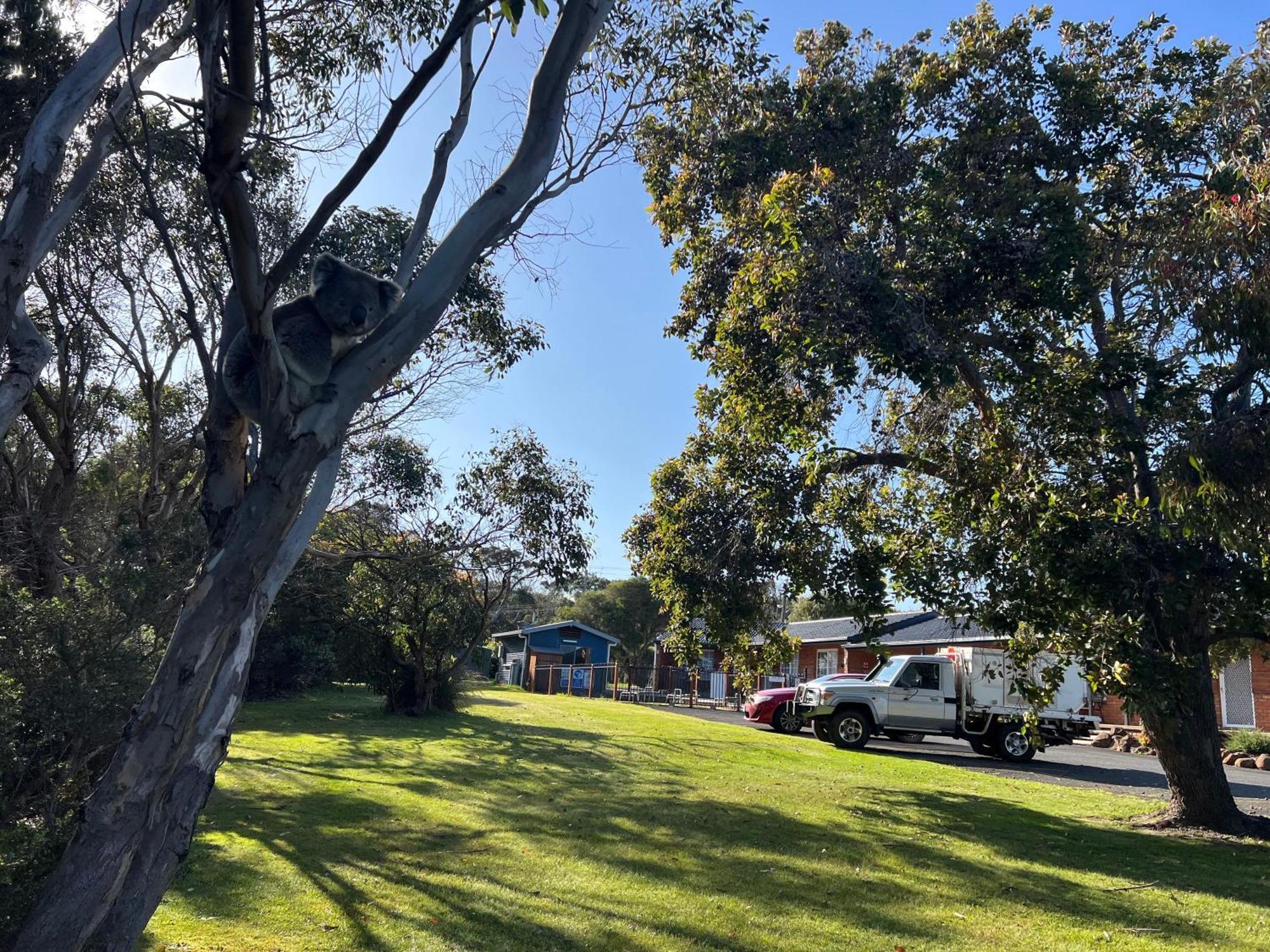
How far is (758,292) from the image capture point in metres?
8.49

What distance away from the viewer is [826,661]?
118 ft

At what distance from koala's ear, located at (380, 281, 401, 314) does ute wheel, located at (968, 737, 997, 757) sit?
1836 cm

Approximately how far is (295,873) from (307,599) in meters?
15.9

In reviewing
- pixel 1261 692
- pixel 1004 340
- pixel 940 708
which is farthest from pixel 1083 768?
pixel 1004 340

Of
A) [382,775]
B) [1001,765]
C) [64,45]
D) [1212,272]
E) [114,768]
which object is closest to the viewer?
[114,768]

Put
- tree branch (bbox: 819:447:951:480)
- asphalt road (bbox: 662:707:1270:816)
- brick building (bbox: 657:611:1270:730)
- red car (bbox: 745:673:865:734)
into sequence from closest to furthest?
tree branch (bbox: 819:447:951:480), asphalt road (bbox: 662:707:1270:816), brick building (bbox: 657:611:1270:730), red car (bbox: 745:673:865:734)

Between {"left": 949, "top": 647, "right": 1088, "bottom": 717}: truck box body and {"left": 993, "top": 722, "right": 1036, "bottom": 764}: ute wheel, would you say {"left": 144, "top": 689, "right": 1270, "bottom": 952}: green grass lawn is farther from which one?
{"left": 993, "top": 722, "right": 1036, "bottom": 764}: ute wheel

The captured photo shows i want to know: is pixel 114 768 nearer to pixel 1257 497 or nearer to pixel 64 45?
pixel 1257 497

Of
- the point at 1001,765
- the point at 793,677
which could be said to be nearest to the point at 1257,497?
the point at 1001,765

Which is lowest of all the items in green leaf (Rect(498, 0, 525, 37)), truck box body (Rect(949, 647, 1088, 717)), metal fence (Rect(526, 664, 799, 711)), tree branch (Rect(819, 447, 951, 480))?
metal fence (Rect(526, 664, 799, 711))

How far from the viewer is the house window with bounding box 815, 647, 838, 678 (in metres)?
35.2

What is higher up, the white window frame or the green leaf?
the green leaf

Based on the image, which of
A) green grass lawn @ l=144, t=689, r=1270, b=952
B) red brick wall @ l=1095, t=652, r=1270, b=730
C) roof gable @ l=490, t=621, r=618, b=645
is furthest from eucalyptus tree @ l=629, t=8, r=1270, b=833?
roof gable @ l=490, t=621, r=618, b=645

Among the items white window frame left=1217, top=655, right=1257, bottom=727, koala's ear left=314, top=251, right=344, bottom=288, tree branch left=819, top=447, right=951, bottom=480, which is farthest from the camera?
white window frame left=1217, top=655, right=1257, bottom=727
